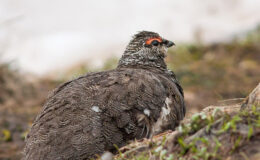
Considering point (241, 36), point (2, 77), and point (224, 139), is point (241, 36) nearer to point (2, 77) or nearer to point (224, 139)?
point (2, 77)

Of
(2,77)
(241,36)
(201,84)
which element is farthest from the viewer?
(241,36)

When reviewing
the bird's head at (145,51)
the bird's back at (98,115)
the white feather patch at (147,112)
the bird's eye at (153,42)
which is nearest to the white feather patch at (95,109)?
the bird's back at (98,115)

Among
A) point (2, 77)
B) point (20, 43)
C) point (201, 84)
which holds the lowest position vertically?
point (201, 84)

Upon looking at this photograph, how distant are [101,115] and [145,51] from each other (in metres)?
2.53

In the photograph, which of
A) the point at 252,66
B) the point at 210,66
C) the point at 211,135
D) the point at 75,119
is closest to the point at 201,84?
the point at 210,66

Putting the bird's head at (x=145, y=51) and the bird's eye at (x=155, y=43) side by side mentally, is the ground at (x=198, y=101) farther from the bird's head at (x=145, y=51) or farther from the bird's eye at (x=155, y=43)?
the bird's eye at (x=155, y=43)

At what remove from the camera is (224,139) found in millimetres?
3557

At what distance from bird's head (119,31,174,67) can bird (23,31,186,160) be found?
123 centimetres

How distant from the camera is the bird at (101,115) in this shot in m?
4.62

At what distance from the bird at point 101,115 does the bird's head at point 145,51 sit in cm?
123

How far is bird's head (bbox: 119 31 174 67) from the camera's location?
7043 millimetres

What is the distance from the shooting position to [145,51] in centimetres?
718

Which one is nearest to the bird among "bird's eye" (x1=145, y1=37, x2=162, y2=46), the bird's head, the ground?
the ground

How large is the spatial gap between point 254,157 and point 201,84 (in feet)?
34.5
